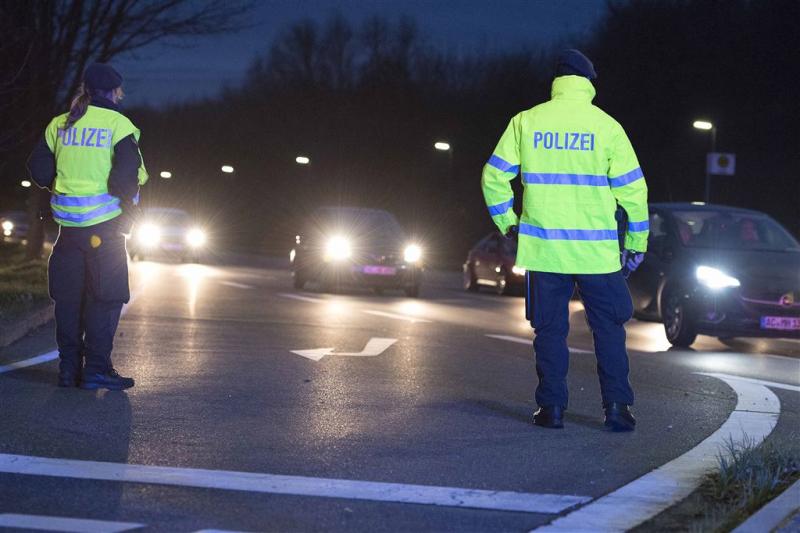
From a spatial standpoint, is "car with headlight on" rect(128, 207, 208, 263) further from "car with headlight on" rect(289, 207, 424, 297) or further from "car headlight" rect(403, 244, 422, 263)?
"car headlight" rect(403, 244, 422, 263)

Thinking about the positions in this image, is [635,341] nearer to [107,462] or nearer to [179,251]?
[107,462]

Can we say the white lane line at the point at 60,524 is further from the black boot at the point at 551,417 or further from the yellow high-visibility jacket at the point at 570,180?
the yellow high-visibility jacket at the point at 570,180

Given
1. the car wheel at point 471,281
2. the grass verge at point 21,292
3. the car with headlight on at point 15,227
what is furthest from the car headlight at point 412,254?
the car with headlight on at point 15,227

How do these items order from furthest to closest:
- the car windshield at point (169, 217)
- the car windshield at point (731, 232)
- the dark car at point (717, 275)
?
1. the car windshield at point (169, 217)
2. the car windshield at point (731, 232)
3. the dark car at point (717, 275)

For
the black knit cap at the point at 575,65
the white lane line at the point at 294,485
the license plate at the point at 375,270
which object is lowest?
the white lane line at the point at 294,485

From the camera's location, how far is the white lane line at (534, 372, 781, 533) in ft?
17.4

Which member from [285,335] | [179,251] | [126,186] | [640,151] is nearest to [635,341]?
[285,335]

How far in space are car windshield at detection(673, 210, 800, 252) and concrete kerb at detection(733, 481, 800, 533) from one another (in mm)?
10318

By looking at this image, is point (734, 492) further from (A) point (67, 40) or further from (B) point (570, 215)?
(A) point (67, 40)

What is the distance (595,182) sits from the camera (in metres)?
7.73

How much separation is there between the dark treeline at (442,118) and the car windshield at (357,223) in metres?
23.9

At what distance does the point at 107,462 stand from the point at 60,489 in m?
0.64

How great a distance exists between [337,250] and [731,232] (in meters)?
10.2

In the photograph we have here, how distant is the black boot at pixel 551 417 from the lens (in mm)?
7703
